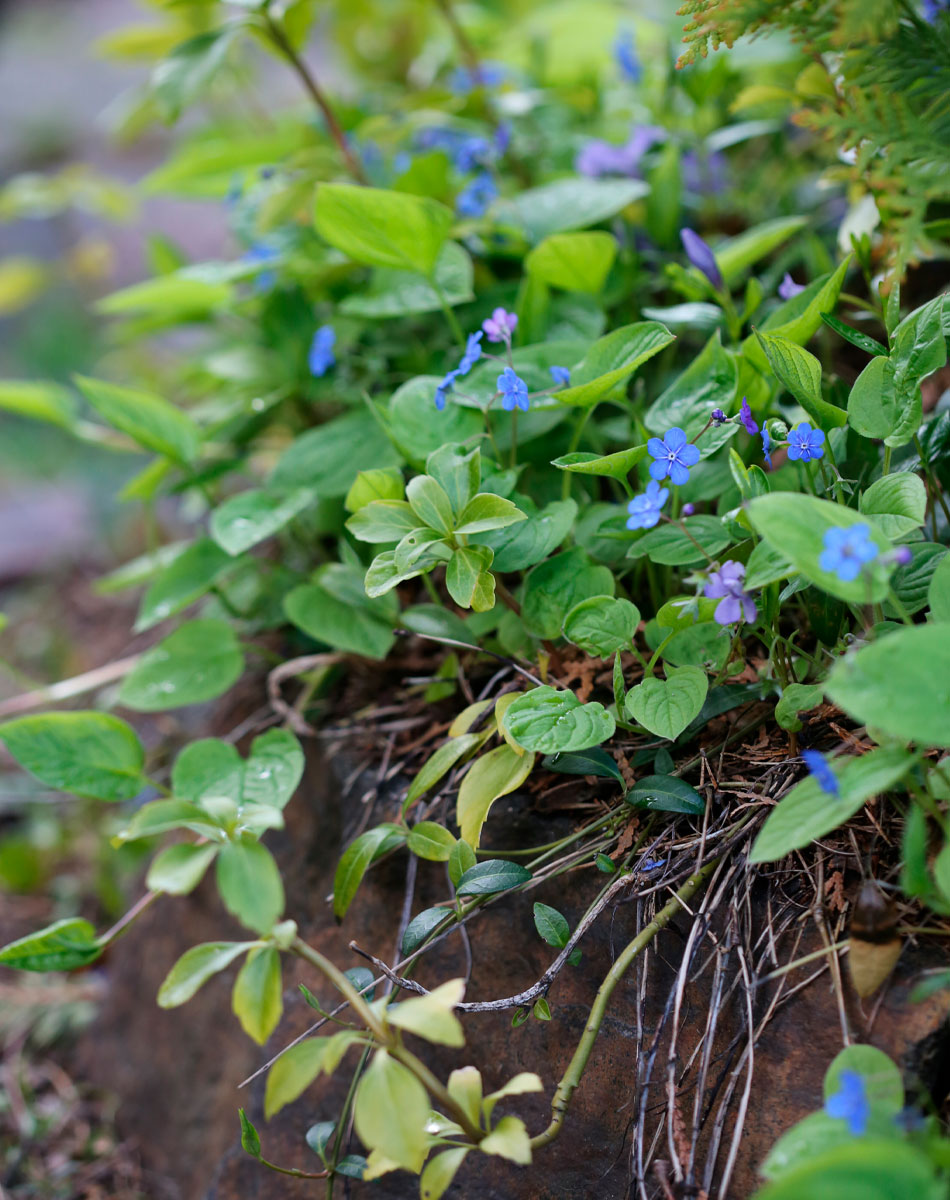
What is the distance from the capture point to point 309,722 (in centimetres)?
127

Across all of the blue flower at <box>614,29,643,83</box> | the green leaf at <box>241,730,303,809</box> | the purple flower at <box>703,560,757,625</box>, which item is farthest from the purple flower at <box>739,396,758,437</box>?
the blue flower at <box>614,29,643,83</box>

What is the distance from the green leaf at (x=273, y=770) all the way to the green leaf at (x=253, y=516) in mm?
239

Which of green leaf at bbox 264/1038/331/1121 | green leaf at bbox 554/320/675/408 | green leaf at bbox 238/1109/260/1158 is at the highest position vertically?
green leaf at bbox 554/320/675/408

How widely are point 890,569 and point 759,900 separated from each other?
33cm

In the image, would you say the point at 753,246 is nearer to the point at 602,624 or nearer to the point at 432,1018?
the point at 602,624

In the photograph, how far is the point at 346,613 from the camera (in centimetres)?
116

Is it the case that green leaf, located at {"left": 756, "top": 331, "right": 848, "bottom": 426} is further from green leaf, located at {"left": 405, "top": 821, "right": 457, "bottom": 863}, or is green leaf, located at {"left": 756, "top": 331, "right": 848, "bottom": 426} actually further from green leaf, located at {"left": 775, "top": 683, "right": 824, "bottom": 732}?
green leaf, located at {"left": 405, "top": 821, "right": 457, "bottom": 863}

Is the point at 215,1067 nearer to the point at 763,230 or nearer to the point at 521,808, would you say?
the point at 521,808

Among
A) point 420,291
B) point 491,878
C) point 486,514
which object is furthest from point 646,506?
point 420,291

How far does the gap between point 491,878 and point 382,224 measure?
31.4 inches

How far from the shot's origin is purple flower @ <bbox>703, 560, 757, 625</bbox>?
756mm

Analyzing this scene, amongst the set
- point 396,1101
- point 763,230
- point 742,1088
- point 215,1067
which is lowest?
point 215,1067

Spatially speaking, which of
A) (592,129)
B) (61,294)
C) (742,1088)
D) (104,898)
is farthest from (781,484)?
(61,294)

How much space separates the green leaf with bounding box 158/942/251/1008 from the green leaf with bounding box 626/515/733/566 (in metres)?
0.52
